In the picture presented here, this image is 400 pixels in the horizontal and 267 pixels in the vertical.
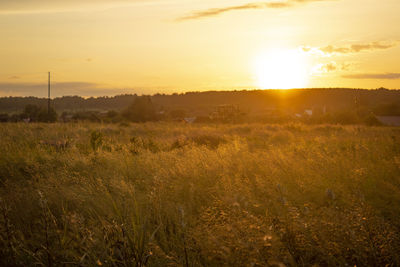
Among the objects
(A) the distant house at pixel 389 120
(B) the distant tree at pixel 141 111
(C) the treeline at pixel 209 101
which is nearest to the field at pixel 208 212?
(A) the distant house at pixel 389 120

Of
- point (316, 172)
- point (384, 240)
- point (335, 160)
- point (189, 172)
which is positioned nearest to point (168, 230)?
point (189, 172)

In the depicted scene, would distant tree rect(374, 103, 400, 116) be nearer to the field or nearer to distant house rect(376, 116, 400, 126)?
distant house rect(376, 116, 400, 126)

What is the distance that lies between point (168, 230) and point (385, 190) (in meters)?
3.02

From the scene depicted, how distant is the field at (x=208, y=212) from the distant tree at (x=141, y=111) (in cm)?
4195

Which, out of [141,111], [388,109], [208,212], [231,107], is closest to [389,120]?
[388,109]

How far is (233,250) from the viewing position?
9.12ft

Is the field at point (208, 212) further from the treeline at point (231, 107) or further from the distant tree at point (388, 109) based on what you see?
the distant tree at point (388, 109)

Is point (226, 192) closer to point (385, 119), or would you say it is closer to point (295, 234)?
point (295, 234)

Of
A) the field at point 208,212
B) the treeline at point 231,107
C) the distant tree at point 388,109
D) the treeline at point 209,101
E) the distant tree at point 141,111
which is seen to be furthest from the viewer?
the treeline at point 209,101

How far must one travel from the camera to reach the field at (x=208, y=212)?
2.78 meters

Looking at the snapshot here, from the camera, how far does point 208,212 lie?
4008 millimetres

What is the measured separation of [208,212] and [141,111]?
47.3 metres

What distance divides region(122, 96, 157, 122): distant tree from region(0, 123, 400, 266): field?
41.9 meters

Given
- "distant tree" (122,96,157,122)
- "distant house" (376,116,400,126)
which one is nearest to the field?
"distant house" (376,116,400,126)
